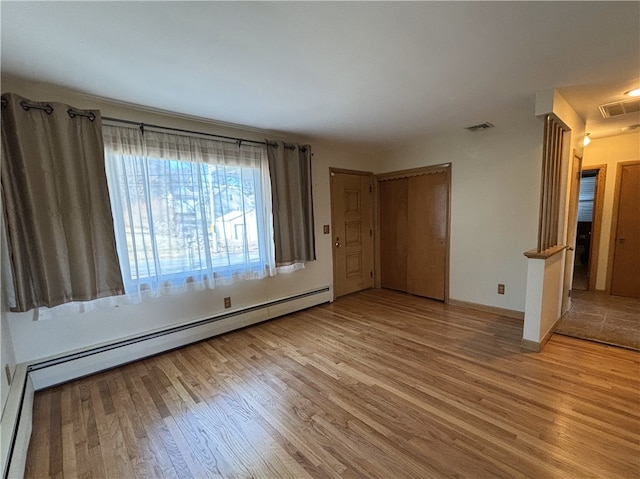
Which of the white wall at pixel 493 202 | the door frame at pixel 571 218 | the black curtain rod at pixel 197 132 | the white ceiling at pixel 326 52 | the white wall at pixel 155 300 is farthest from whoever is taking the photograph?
the white wall at pixel 493 202

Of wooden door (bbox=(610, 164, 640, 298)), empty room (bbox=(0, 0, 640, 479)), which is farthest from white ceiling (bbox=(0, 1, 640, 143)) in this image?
wooden door (bbox=(610, 164, 640, 298))

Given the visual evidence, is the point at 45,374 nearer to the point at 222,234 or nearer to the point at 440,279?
A: the point at 222,234

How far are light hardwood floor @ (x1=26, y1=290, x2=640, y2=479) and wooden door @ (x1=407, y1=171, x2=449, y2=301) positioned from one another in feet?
4.04

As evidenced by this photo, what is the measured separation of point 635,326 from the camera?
2.92m

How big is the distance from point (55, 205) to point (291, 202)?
84.5 inches

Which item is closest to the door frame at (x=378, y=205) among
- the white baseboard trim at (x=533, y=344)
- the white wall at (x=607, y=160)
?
the white baseboard trim at (x=533, y=344)

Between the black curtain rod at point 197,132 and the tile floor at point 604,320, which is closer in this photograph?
the black curtain rod at point 197,132

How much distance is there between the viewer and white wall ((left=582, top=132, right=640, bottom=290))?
12.4 ft

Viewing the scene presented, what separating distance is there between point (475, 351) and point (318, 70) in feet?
8.80

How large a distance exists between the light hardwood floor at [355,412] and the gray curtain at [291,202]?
114 cm

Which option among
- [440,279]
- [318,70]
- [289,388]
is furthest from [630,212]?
[289,388]

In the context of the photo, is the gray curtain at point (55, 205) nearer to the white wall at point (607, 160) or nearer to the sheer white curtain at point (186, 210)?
the sheer white curtain at point (186, 210)

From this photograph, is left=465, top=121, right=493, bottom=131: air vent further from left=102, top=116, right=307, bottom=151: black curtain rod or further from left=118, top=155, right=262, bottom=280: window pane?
left=118, top=155, right=262, bottom=280: window pane

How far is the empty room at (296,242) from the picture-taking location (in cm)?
147
